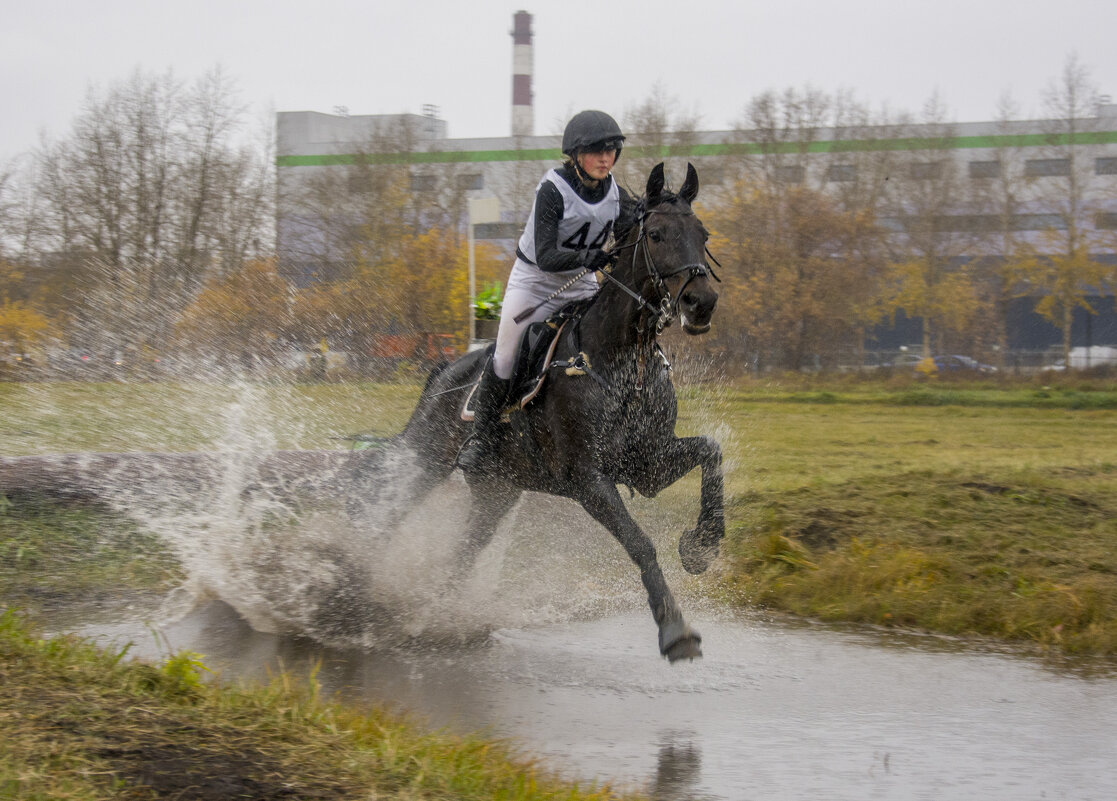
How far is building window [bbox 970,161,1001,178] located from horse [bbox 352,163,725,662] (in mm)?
39896

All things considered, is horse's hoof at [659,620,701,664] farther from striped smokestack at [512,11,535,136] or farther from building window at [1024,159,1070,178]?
striped smokestack at [512,11,535,136]

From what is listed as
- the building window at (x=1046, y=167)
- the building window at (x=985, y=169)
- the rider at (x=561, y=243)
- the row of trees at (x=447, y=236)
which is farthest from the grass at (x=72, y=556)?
the building window at (x=985, y=169)

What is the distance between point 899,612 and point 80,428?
11513 mm

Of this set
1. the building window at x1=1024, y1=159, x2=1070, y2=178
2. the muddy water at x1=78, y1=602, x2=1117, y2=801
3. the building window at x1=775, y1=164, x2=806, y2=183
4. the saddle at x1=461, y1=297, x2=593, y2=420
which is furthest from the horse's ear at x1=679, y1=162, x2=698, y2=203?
the building window at x1=1024, y1=159, x2=1070, y2=178

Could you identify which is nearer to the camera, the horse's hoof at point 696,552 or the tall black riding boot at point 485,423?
the horse's hoof at point 696,552

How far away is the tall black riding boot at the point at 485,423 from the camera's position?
7.27 metres

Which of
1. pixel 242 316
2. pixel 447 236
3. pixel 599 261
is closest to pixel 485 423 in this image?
pixel 599 261

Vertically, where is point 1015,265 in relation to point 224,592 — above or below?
above

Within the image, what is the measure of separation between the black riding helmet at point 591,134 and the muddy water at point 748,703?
292 cm

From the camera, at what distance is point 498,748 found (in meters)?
4.38

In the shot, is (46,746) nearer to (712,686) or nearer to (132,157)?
(712,686)

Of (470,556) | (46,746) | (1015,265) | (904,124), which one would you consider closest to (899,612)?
(470,556)

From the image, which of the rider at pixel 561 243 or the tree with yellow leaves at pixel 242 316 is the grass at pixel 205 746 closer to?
the rider at pixel 561 243

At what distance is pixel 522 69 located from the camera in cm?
6694
